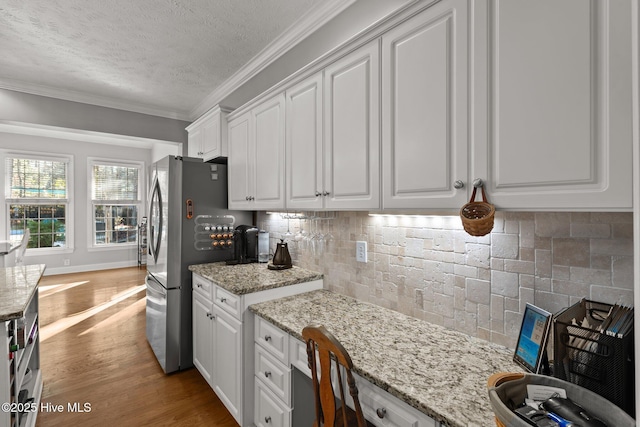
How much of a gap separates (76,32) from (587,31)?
339 centimetres

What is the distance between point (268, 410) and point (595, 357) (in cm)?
157

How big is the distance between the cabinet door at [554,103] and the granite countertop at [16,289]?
6.89 ft

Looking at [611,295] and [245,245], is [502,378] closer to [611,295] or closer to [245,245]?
[611,295]

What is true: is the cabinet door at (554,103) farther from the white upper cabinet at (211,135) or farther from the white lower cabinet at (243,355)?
the white upper cabinet at (211,135)

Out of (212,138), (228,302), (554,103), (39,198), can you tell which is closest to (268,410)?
(228,302)

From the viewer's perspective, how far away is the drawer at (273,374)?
5.32 ft

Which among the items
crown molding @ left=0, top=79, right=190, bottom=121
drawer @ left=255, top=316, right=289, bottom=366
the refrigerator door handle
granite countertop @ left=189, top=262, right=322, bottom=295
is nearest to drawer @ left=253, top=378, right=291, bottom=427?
drawer @ left=255, top=316, right=289, bottom=366

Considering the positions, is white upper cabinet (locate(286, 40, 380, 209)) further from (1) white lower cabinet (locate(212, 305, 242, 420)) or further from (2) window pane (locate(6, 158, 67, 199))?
(2) window pane (locate(6, 158, 67, 199))

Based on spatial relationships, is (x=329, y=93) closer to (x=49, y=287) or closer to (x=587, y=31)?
(x=587, y=31)

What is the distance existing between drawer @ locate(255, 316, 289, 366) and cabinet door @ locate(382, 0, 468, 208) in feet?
2.91

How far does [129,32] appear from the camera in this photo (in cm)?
259

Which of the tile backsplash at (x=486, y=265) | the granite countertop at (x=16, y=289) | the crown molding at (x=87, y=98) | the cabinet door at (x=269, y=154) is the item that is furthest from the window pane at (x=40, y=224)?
the tile backsplash at (x=486, y=265)

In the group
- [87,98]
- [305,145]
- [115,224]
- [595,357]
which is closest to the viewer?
[595,357]

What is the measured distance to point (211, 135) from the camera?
3012 millimetres
